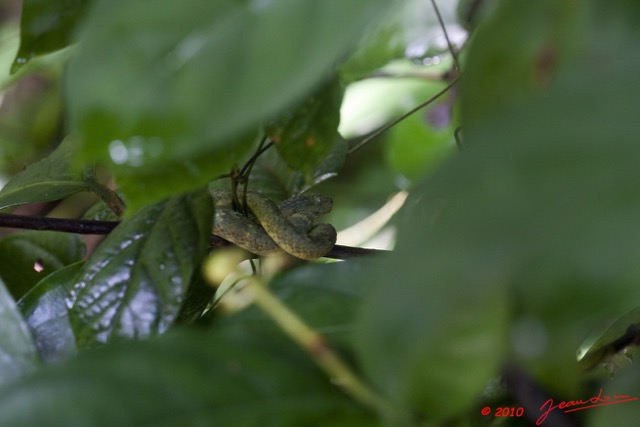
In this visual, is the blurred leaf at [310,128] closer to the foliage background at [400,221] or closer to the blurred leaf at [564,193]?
the foliage background at [400,221]

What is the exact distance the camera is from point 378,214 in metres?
1.89

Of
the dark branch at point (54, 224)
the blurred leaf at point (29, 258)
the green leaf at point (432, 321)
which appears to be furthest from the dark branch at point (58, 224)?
the green leaf at point (432, 321)

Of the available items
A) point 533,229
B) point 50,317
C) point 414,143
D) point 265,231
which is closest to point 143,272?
point 50,317

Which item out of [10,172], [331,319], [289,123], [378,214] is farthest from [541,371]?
[10,172]

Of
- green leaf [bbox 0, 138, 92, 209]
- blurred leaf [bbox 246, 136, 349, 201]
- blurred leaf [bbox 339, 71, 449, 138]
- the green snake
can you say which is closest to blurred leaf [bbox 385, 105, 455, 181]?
blurred leaf [bbox 339, 71, 449, 138]

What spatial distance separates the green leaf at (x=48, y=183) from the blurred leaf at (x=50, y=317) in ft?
0.40

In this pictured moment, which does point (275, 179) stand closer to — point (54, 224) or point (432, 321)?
point (54, 224)

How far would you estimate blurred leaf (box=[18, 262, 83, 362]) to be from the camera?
30.2 inches

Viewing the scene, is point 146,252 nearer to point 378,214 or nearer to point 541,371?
point 541,371

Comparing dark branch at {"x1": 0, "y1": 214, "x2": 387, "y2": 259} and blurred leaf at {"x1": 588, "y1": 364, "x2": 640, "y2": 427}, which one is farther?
dark branch at {"x1": 0, "y1": 214, "x2": 387, "y2": 259}

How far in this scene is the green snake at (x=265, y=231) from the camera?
41.0 inches

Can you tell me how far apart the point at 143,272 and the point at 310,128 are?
0.23 meters

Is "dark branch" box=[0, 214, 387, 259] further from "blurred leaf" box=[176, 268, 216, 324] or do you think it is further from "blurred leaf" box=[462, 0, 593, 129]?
"blurred leaf" box=[462, 0, 593, 129]

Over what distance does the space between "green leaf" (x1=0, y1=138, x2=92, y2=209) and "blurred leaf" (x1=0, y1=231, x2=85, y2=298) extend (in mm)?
176
